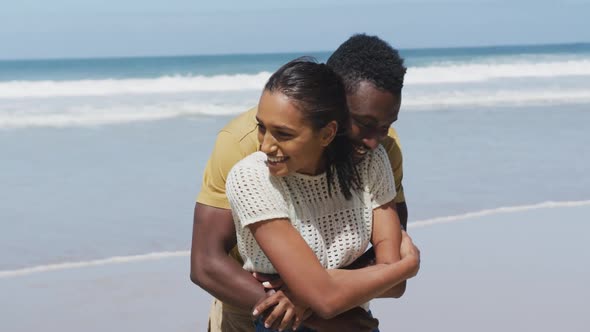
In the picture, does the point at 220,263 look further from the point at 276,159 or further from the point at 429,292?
the point at 429,292

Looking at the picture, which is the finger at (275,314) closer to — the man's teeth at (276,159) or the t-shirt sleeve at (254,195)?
the t-shirt sleeve at (254,195)

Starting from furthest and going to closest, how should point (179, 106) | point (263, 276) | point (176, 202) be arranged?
1. point (179, 106)
2. point (176, 202)
3. point (263, 276)

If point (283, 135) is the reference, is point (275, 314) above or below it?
below

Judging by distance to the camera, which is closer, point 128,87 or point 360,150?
point 360,150

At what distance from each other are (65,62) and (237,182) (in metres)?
41.9

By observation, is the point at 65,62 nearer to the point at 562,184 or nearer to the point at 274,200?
the point at 562,184

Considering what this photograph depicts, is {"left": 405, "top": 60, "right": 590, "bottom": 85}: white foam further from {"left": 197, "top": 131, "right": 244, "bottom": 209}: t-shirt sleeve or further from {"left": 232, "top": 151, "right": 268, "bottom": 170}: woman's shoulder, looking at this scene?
{"left": 232, "top": 151, "right": 268, "bottom": 170}: woman's shoulder

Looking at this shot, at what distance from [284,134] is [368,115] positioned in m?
0.27

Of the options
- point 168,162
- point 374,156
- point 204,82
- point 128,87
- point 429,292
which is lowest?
point 204,82

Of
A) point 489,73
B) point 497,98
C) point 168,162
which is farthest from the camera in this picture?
point 489,73

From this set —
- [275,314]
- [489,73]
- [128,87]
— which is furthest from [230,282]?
[489,73]

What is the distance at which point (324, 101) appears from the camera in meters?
2.17

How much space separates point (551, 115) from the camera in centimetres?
1359

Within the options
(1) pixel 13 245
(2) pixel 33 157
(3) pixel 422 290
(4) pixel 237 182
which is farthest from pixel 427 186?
(4) pixel 237 182
